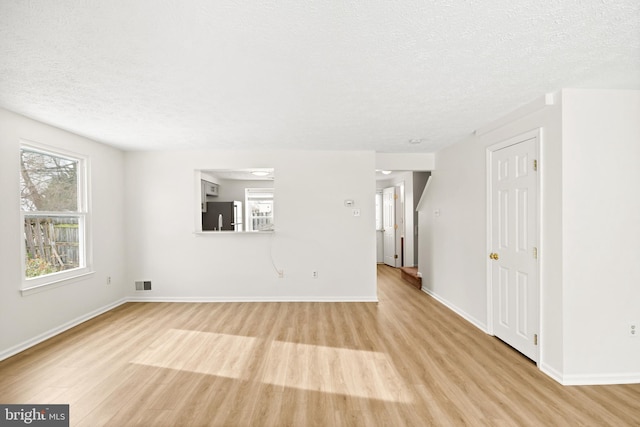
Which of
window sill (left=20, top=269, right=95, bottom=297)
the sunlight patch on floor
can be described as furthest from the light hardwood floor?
window sill (left=20, top=269, right=95, bottom=297)

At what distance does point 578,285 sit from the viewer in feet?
7.90

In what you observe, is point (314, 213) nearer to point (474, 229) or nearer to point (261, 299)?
point (261, 299)

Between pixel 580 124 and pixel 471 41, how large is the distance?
1470 millimetres

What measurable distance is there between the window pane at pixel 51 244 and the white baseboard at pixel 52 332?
69cm

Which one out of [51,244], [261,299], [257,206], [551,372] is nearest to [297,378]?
[551,372]

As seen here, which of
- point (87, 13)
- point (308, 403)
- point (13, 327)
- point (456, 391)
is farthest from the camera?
point (13, 327)

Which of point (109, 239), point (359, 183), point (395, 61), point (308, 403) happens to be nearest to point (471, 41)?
point (395, 61)

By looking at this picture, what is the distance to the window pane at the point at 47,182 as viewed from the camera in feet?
10.6

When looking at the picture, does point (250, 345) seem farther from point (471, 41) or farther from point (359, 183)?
point (471, 41)

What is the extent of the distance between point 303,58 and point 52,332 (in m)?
4.24

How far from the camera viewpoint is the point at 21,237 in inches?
120

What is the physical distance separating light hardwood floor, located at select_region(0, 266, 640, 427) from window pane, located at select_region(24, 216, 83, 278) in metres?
0.84

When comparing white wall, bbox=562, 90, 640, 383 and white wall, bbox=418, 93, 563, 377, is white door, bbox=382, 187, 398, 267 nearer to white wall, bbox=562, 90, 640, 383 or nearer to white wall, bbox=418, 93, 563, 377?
white wall, bbox=418, 93, 563, 377

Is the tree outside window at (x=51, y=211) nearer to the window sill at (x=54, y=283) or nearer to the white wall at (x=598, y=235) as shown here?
the window sill at (x=54, y=283)
